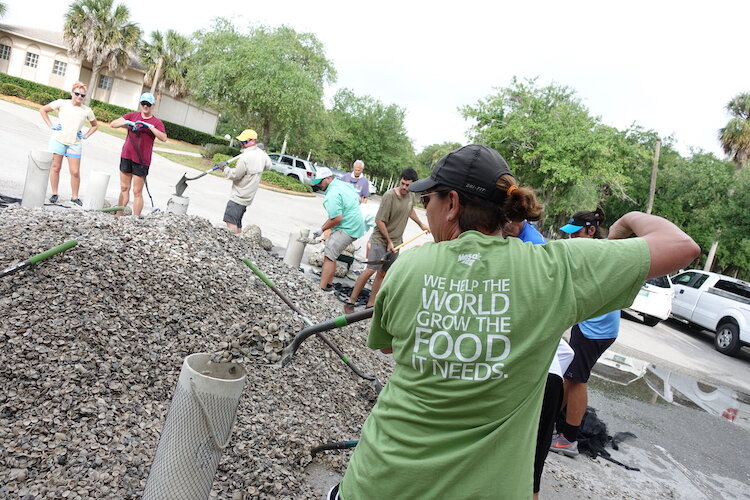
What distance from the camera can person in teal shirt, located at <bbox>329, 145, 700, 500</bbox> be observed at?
4.51 ft

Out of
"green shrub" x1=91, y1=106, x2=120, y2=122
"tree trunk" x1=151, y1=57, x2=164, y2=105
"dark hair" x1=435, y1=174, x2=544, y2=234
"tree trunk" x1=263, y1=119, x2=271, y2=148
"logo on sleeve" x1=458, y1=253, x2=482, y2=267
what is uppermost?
"tree trunk" x1=151, y1=57, x2=164, y2=105

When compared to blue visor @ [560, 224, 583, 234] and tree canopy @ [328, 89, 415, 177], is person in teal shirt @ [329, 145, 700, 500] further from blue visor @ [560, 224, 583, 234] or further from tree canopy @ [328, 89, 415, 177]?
tree canopy @ [328, 89, 415, 177]

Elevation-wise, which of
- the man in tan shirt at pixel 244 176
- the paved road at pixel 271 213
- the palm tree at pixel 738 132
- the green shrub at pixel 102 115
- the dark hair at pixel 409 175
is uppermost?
the palm tree at pixel 738 132

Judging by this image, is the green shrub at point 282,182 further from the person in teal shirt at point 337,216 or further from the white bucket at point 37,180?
the person in teal shirt at point 337,216

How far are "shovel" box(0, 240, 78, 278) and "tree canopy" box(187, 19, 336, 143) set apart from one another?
24277mm

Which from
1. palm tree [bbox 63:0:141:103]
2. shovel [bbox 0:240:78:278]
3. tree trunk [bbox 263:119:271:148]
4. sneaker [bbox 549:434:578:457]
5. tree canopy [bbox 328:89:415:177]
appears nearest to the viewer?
shovel [bbox 0:240:78:278]

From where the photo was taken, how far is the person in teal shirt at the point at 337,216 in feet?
23.8

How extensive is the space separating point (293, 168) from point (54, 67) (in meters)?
23.8

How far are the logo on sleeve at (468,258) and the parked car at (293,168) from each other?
1156 inches

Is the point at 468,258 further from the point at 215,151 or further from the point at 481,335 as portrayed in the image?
the point at 215,151

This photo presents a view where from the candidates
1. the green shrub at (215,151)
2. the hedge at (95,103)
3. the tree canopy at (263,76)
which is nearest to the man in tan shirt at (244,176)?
the tree canopy at (263,76)

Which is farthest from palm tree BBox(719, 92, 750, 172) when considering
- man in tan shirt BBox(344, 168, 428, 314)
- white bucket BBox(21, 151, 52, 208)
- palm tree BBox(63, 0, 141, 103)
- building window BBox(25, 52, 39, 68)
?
building window BBox(25, 52, 39, 68)

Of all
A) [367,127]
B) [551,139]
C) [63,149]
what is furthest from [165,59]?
[63,149]

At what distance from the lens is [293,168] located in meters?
30.8
